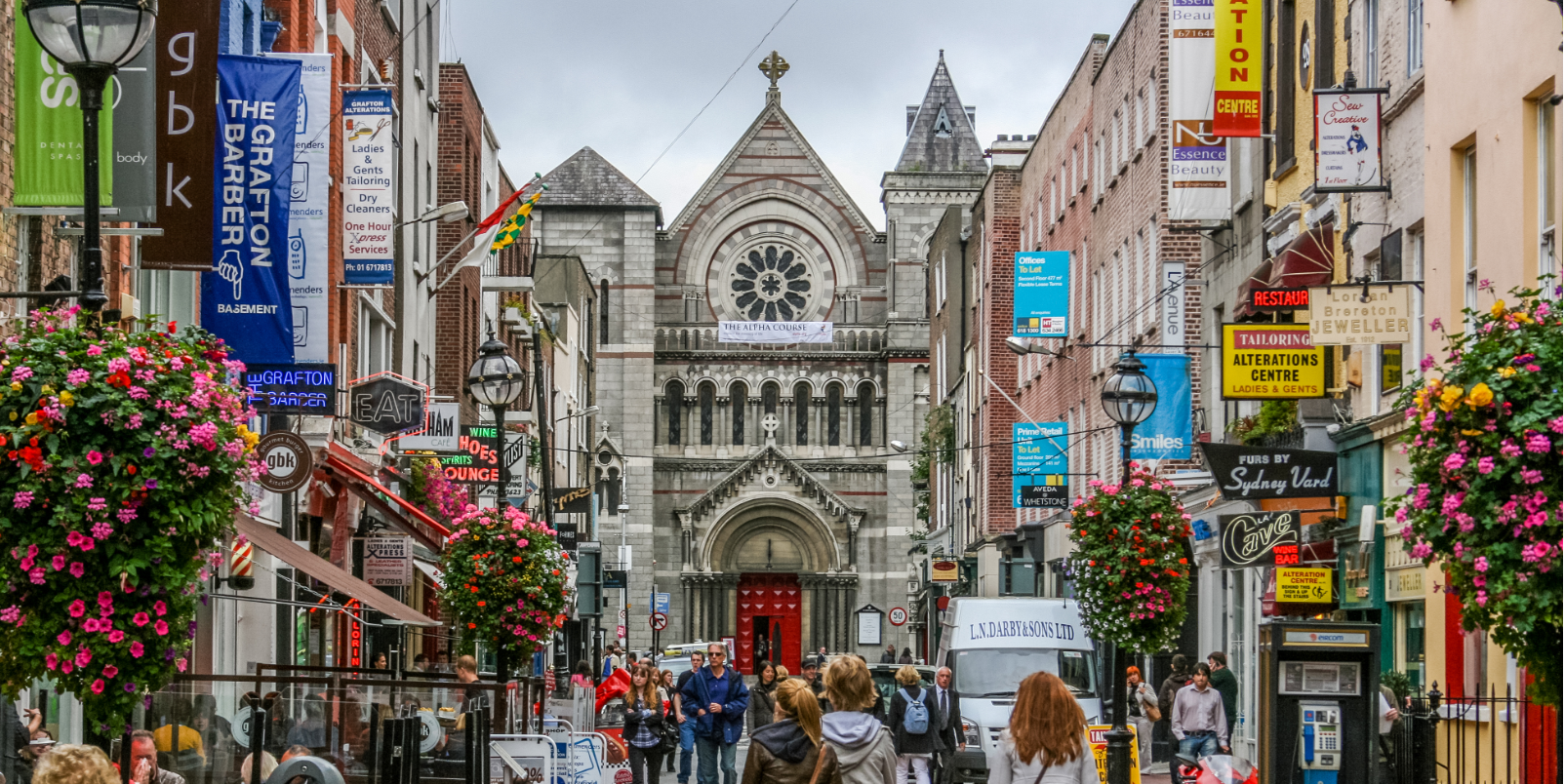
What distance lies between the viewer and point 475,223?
41.1 metres

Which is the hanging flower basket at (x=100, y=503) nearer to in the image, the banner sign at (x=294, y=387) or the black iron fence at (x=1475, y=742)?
the black iron fence at (x=1475, y=742)

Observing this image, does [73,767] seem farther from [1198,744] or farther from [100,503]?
[1198,744]

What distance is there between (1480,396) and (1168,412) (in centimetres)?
2035

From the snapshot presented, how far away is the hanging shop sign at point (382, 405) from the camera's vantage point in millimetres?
24141

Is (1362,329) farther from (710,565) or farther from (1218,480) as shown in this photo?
(710,565)

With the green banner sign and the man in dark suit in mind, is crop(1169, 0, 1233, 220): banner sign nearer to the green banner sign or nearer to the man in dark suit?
the man in dark suit

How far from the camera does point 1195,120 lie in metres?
26.8

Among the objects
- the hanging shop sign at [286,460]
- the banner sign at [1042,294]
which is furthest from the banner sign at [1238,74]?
the banner sign at [1042,294]

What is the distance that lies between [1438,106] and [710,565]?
56.9 meters

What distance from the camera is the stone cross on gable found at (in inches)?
3189

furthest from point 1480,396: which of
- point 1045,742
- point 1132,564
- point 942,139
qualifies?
point 942,139

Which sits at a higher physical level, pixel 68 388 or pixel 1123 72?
pixel 1123 72

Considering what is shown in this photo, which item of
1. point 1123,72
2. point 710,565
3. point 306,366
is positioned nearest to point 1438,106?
point 306,366

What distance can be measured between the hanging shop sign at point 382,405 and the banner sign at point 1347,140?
34.5 ft
